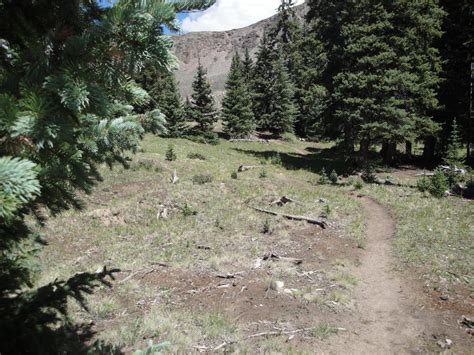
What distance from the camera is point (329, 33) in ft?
94.0

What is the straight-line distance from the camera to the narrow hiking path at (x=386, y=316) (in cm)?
748

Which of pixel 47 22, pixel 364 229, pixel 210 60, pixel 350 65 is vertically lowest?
pixel 364 229

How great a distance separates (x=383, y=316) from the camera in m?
8.71

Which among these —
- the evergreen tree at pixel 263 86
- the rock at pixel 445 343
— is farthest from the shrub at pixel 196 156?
the rock at pixel 445 343

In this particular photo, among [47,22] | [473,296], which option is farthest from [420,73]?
[47,22]

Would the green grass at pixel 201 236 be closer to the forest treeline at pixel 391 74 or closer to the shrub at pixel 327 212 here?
the shrub at pixel 327 212

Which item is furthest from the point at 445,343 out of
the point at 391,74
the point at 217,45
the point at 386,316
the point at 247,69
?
the point at 217,45

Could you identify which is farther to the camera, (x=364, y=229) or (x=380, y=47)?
(x=380, y=47)

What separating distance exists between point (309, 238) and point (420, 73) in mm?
19827

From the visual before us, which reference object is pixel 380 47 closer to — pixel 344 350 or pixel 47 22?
pixel 344 350

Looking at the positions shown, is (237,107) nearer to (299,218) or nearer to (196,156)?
(196,156)

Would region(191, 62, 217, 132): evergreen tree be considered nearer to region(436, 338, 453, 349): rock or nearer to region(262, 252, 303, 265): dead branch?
region(262, 252, 303, 265): dead branch

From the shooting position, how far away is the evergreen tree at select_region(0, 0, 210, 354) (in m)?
1.79

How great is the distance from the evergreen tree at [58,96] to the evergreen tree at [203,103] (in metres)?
42.3
